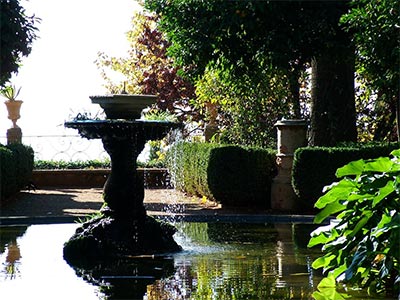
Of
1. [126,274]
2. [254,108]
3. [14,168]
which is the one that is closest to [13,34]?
[14,168]

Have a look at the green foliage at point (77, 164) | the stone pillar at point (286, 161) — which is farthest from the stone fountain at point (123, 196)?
the green foliage at point (77, 164)

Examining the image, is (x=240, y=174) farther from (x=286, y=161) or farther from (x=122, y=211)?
(x=122, y=211)

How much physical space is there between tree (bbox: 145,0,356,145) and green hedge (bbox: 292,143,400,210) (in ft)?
5.18

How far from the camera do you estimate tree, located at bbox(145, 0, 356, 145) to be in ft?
50.0

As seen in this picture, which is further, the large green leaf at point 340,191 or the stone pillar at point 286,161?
the stone pillar at point 286,161

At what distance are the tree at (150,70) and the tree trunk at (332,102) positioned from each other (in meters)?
12.4

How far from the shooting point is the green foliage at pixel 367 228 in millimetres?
6855

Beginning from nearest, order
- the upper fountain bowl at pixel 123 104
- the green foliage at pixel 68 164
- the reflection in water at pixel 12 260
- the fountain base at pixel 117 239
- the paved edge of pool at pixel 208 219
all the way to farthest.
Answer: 1. the reflection in water at pixel 12 260
2. the fountain base at pixel 117 239
3. the upper fountain bowl at pixel 123 104
4. the paved edge of pool at pixel 208 219
5. the green foliage at pixel 68 164

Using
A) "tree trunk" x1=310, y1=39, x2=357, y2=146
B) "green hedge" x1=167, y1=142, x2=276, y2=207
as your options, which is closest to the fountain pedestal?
"green hedge" x1=167, y1=142, x2=276, y2=207

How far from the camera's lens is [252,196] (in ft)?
52.8

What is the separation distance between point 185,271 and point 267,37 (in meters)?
7.61

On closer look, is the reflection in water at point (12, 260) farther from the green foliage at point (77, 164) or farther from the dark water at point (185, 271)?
the green foliage at point (77, 164)

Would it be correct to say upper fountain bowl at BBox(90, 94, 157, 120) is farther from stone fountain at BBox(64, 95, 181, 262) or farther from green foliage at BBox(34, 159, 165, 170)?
green foliage at BBox(34, 159, 165, 170)

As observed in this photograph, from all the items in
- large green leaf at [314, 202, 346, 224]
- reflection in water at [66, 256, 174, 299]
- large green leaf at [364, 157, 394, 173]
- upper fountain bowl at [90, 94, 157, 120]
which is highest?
upper fountain bowl at [90, 94, 157, 120]
